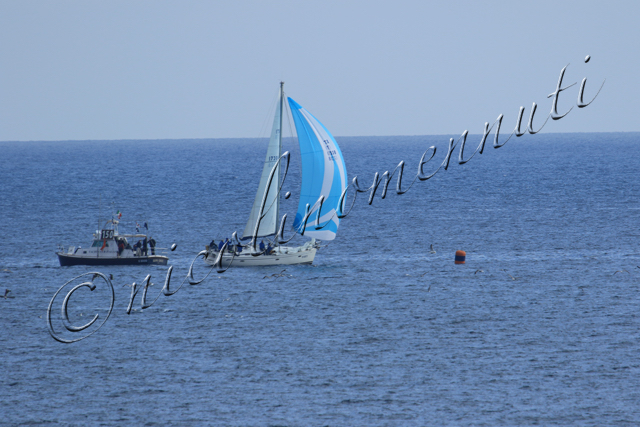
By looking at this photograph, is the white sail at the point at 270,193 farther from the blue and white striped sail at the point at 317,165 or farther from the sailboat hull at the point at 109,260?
the sailboat hull at the point at 109,260

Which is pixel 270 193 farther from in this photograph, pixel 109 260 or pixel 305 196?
pixel 109 260

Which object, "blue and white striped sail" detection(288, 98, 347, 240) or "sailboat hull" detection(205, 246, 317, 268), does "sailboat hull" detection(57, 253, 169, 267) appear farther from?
"blue and white striped sail" detection(288, 98, 347, 240)

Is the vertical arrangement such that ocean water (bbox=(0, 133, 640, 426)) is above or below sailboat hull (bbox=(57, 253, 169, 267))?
below

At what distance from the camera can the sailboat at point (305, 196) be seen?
75.4m

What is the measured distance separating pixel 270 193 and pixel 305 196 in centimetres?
653

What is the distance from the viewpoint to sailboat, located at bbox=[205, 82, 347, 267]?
75375 mm

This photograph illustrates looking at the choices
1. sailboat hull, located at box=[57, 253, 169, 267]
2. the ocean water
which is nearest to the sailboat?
the ocean water

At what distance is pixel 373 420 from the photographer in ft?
140

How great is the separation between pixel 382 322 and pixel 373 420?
→ 1839 centimetres

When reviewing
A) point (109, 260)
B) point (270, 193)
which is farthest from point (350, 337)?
point (109, 260)

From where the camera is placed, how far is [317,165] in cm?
7575

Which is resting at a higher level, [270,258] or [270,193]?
[270,193]

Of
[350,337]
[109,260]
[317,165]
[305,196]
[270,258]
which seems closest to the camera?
[350,337]

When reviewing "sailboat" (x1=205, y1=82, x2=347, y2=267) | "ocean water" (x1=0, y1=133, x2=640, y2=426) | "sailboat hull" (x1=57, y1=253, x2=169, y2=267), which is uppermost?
"sailboat" (x1=205, y1=82, x2=347, y2=267)
